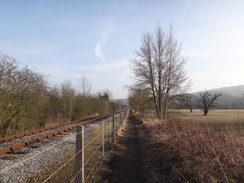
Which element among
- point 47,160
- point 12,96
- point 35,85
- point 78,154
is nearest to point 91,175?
point 47,160

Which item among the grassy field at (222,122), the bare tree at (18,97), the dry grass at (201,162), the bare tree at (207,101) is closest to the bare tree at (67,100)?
the bare tree at (18,97)

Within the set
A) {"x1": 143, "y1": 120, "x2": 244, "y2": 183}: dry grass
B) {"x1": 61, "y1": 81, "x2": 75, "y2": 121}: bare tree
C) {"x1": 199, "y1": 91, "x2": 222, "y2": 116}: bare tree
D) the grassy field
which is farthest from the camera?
{"x1": 199, "y1": 91, "x2": 222, "y2": 116}: bare tree

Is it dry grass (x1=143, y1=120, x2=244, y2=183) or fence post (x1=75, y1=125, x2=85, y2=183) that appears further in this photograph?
dry grass (x1=143, y1=120, x2=244, y2=183)

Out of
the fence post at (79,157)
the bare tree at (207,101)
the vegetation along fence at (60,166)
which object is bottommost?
the vegetation along fence at (60,166)

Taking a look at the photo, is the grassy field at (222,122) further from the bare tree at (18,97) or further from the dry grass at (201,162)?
the bare tree at (18,97)

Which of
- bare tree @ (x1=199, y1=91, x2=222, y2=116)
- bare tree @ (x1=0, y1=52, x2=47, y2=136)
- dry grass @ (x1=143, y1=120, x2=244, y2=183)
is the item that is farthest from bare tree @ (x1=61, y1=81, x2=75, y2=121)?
bare tree @ (x1=199, y1=91, x2=222, y2=116)

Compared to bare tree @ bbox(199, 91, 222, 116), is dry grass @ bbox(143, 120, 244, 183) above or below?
below

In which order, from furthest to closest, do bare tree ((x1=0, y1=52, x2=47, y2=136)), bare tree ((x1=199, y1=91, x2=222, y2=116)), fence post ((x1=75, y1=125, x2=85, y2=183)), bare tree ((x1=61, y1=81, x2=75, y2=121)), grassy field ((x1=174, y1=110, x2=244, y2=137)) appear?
bare tree ((x1=199, y1=91, x2=222, y2=116)) → bare tree ((x1=61, y1=81, x2=75, y2=121)) → bare tree ((x1=0, y1=52, x2=47, y2=136)) → grassy field ((x1=174, y1=110, x2=244, y2=137)) → fence post ((x1=75, y1=125, x2=85, y2=183))

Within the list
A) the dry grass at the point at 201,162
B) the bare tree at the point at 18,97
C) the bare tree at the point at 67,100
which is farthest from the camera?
the bare tree at the point at 67,100

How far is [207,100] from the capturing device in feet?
211

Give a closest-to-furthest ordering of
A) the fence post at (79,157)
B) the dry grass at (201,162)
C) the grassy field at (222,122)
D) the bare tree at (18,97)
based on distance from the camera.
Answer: the fence post at (79,157)
the dry grass at (201,162)
the grassy field at (222,122)
the bare tree at (18,97)

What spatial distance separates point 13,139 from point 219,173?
1010 centimetres

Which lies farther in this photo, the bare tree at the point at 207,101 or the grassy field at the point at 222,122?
the bare tree at the point at 207,101

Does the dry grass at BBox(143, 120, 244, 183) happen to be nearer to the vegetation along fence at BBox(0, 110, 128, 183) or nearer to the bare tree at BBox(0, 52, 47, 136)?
the vegetation along fence at BBox(0, 110, 128, 183)
